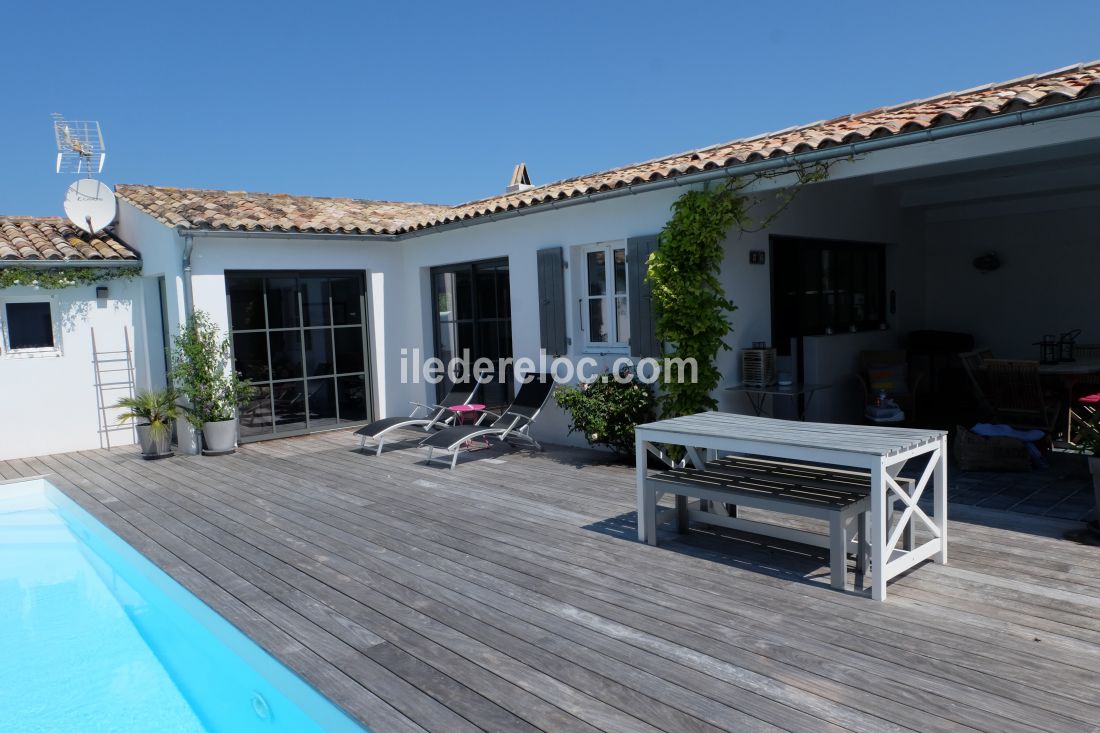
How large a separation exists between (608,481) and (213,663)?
12.1 feet

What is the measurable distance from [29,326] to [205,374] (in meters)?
2.61

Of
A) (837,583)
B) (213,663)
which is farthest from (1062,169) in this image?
(213,663)

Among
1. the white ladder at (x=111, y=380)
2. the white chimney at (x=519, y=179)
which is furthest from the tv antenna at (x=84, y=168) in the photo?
the white chimney at (x=519, y=179)

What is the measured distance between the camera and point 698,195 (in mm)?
6590

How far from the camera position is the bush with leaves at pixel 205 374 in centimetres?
857

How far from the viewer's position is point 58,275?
9172mm

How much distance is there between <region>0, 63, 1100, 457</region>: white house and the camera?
7.52 m

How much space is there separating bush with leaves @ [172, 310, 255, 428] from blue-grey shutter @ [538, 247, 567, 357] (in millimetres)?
3779

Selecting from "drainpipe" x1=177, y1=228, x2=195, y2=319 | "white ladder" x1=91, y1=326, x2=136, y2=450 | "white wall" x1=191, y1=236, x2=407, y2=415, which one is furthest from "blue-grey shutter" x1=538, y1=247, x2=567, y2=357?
"white ladder" x1=91, y1=326, x2=136, y2=450

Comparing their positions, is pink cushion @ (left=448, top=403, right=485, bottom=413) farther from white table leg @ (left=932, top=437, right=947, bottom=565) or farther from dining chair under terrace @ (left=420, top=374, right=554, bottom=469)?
white table leg @ (left=932, top=437, right=947, bottom=565)

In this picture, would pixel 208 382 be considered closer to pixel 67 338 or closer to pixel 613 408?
pixel 67 338

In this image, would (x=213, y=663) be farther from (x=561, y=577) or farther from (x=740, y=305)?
(x=740, y=305)

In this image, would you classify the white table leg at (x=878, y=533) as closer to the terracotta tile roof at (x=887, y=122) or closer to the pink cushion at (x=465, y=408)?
the terracotta tile roof at (x=887, y=122)

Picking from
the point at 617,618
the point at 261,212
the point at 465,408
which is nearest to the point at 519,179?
the point at 261,212
